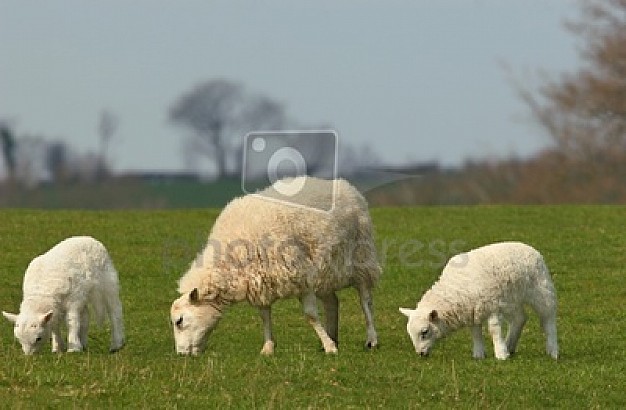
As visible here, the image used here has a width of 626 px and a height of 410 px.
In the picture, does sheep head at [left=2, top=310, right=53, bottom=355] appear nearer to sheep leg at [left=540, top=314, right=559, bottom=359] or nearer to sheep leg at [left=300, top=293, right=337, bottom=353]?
sheep leg at [left=300, top=293, right=337, bottom=353]

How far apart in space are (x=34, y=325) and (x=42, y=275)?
742 millimetres

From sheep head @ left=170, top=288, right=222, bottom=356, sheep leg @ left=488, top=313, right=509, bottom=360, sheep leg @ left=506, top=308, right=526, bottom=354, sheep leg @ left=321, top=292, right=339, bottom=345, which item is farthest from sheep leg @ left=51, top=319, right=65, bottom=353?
sheep leg @ left=506, top=308, right=526, bottom=354

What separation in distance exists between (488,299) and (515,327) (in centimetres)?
70

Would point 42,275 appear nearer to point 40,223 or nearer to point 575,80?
point 40,223

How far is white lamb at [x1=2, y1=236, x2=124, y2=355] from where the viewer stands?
526 inches

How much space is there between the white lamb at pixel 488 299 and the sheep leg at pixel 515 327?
0.02 metres

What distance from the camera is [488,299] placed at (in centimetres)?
1370

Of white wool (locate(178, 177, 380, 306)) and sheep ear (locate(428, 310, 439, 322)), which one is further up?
white wool (locate(178, 177, 380, 306))

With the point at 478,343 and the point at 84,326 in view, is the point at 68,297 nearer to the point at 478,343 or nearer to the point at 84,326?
the point at 84,326

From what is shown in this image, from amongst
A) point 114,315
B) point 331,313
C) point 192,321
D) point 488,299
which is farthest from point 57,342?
point 488,299

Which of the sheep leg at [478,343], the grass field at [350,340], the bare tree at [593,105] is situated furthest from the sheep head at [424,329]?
the bare tree at [593,105]

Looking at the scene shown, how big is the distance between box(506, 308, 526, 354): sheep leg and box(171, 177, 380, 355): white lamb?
192 cm

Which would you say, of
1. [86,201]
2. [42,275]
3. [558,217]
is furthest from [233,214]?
[558,217]

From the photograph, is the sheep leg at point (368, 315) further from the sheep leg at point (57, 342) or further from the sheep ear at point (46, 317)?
the sheep ear at point (46, 317)
